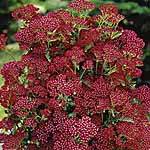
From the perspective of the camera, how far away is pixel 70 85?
8.41ft

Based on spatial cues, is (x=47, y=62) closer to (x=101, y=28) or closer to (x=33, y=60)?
(x=33, y=60)

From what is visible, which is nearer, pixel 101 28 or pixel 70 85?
pixel 70 85

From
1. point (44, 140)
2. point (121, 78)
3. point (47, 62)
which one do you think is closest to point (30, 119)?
point (44, 140)

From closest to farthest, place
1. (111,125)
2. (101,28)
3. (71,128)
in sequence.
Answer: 1. (71,128)
2. (111,125)
3. (101,28)

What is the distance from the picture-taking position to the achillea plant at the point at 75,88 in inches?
102

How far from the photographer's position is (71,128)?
2.48 meters

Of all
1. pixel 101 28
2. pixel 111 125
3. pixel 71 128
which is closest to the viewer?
pixel 71 128

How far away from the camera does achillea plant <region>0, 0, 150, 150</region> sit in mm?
2578

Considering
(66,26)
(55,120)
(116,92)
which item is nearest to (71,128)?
(55,120)

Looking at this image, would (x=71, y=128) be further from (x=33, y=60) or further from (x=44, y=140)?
(x=33, y=60)

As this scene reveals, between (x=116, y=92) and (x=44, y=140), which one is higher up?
(x=116, y=92)

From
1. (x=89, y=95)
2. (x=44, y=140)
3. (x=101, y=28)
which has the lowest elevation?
(x=44, y=140)

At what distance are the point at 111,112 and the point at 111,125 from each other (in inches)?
2.6

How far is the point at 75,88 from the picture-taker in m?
2.56
